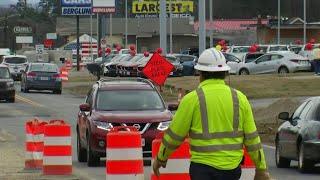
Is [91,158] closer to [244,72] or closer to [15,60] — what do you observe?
[244,72]

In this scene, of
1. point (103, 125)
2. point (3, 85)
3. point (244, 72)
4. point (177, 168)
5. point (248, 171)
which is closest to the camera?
point (177, 168)

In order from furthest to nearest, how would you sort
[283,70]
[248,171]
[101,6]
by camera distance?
[101,6] < [283,70] < [248,171]

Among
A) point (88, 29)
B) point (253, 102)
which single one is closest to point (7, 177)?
point (253, 102)

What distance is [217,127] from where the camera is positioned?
703cm

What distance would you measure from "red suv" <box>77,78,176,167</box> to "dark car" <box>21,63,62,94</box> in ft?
96.4

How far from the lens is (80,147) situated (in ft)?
60.1

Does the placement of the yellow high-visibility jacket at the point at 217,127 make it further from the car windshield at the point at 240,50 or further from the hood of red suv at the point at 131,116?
the car windshield at the point at 240,50

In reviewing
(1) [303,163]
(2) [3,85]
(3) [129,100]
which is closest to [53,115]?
(2) [3,85]

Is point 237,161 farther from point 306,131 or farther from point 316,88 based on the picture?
point 316,88

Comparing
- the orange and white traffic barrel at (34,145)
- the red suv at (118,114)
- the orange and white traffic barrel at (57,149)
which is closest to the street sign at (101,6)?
the red suv at (118,114)

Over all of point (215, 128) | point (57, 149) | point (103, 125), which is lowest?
point (57, 149)

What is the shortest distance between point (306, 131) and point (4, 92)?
2633cm

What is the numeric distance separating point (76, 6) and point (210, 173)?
74.4 metres

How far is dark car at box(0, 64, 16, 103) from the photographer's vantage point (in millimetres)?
40028
